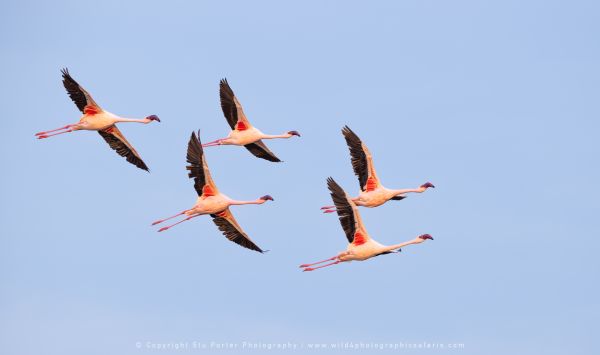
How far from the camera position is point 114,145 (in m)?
73.2

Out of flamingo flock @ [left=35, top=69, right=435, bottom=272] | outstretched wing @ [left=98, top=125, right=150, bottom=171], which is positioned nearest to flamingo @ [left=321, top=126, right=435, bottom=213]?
flamingo flock @ [left=35, top=69, right=435, bottom=272]

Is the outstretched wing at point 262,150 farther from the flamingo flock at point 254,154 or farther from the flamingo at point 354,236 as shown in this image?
the flamingo at point 354,236

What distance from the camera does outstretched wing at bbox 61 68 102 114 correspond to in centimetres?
7000

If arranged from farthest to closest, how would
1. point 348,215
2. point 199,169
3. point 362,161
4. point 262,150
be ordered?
point 262,150
point 362,161
point 199,169
point 348,215

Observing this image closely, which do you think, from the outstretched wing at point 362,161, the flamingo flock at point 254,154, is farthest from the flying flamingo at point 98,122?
the outstretched wing at point 362,161

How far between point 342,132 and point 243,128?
5609 millimetres

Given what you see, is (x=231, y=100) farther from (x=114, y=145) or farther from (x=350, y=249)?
(x=350, y=249)

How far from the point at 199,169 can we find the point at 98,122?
6.60 m

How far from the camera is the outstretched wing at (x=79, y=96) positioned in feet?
230

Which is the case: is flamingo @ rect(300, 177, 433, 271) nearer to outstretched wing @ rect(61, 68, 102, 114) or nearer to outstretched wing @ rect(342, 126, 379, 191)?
outstretched wing @ rect(342, 126, 379, 191)

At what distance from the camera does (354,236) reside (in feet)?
A: 213

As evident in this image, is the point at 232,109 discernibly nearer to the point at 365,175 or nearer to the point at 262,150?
the point at 262,150

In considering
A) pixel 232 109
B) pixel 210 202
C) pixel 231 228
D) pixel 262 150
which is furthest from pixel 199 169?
pixel 262 150

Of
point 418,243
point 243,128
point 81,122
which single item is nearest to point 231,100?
point 243,128
